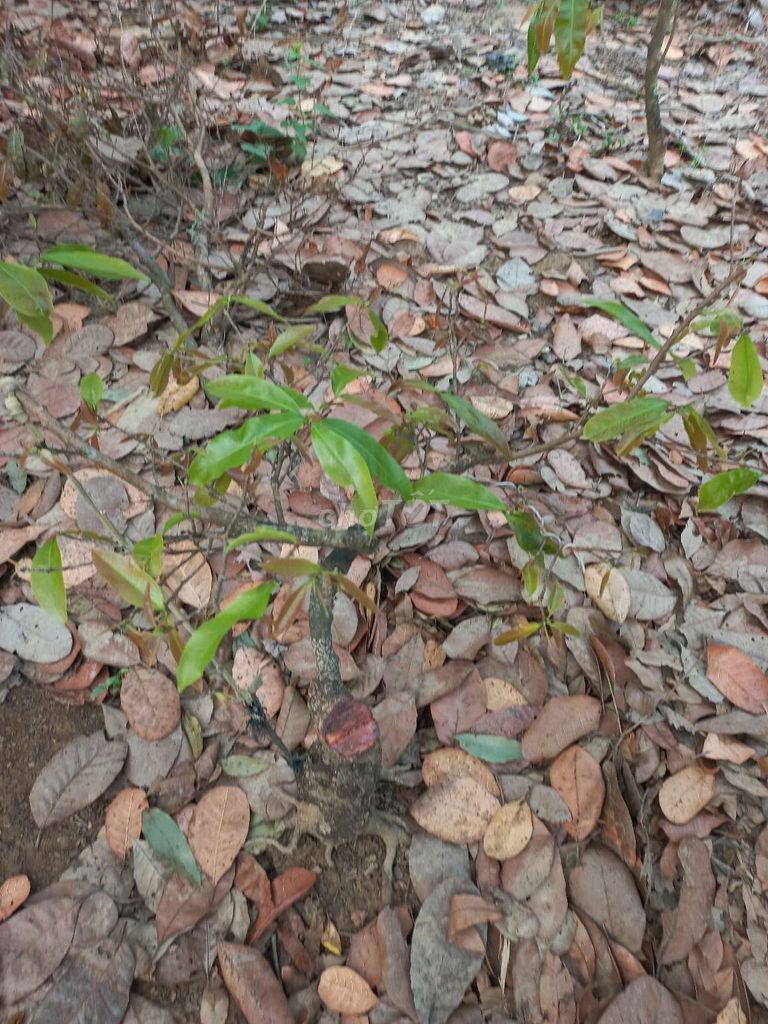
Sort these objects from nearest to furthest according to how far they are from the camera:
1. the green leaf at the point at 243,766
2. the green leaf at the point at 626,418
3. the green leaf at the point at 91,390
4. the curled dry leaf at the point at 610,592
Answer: the green leaf at the point at 626,418, the green leaf at the point at 91,390, the green leaf at the point at 243,766, the curled dry leaf at the point at 610,592

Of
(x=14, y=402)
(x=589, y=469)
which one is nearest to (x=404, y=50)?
(x=589, y=469)

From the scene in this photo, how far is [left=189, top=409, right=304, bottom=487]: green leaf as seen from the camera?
0.66 meters

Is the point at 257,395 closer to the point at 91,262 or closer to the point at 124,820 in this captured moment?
the point at 91,262

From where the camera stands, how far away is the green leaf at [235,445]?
66cm

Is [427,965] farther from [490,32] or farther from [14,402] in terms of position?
[490,32]

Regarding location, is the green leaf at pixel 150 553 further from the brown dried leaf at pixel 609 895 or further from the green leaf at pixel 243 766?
the brown dried leaf at pixel 609 895

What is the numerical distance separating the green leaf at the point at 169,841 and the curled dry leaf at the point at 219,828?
1 centimetres

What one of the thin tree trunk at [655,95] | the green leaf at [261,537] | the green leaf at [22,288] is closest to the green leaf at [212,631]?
the green leaf at [261,537]

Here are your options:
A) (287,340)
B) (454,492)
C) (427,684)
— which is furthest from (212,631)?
(427,684)

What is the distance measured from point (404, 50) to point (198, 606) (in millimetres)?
2634

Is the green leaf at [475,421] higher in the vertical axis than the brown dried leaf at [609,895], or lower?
higher

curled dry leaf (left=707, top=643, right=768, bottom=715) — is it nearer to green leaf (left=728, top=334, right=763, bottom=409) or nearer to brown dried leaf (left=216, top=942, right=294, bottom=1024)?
green leaf (left=728, top=334, right=763, bottom=409)

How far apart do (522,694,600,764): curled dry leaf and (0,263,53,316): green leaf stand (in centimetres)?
95

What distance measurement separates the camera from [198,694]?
1177 mm
